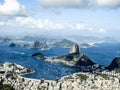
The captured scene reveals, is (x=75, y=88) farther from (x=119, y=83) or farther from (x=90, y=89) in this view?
(x=119, y=83)

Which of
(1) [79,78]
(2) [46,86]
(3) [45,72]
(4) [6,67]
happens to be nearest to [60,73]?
(3) [45,72]

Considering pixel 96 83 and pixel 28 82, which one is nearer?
pixel 28 82

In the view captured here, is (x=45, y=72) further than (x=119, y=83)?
Yes

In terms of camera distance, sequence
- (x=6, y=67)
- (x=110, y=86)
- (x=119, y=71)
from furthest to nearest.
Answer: (x=6, y=67) < (x=119, y=71) < (x=110, y=86)

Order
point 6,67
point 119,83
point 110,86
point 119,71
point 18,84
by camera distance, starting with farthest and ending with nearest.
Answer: point 6,67 → point 119,71 → point 119,83 → point 110,86 → point 18,84

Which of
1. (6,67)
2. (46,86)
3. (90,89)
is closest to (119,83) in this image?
(90,89)

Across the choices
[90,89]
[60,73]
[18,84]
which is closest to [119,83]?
[90,89]

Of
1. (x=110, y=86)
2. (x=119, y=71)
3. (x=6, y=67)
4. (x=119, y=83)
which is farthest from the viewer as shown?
(x=6, y=67)

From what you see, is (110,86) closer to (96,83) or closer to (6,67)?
(96,83)

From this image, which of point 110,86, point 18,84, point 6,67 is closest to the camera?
point 18,84
